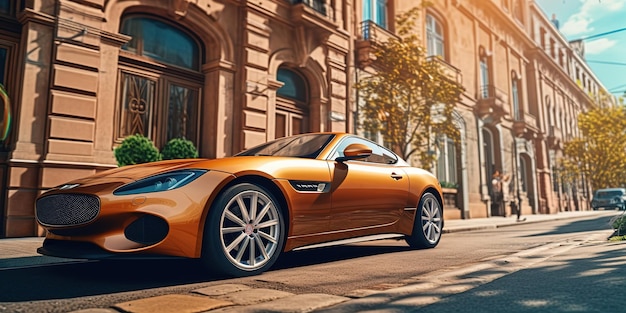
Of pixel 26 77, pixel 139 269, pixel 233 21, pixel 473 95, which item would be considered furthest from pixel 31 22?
pixel 473 95

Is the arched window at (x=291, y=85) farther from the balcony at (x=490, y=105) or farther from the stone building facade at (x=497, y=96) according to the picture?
the balcony at (x=490, y=105)

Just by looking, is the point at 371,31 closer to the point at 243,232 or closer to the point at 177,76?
the point at 177,76

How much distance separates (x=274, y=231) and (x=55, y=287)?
1.59 meters

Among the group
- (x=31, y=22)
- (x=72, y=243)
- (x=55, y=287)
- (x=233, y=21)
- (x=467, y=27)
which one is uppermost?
(x=467, y=27)

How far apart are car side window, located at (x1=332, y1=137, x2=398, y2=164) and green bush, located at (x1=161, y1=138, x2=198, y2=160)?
5.33 m

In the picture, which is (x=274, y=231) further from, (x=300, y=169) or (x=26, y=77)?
(x=26, y=77)

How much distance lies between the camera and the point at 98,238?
9.95 ft

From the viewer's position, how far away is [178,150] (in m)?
9.49

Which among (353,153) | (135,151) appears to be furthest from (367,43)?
(353,153)

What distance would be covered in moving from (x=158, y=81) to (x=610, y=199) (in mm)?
32785

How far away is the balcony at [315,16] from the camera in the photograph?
12.1m

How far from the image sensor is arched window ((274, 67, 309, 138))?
1225 centimetres

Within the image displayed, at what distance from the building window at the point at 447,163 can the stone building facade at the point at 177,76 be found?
0.08 meters

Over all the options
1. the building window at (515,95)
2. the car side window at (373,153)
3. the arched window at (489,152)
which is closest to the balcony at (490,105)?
the arched window at (489,152)
